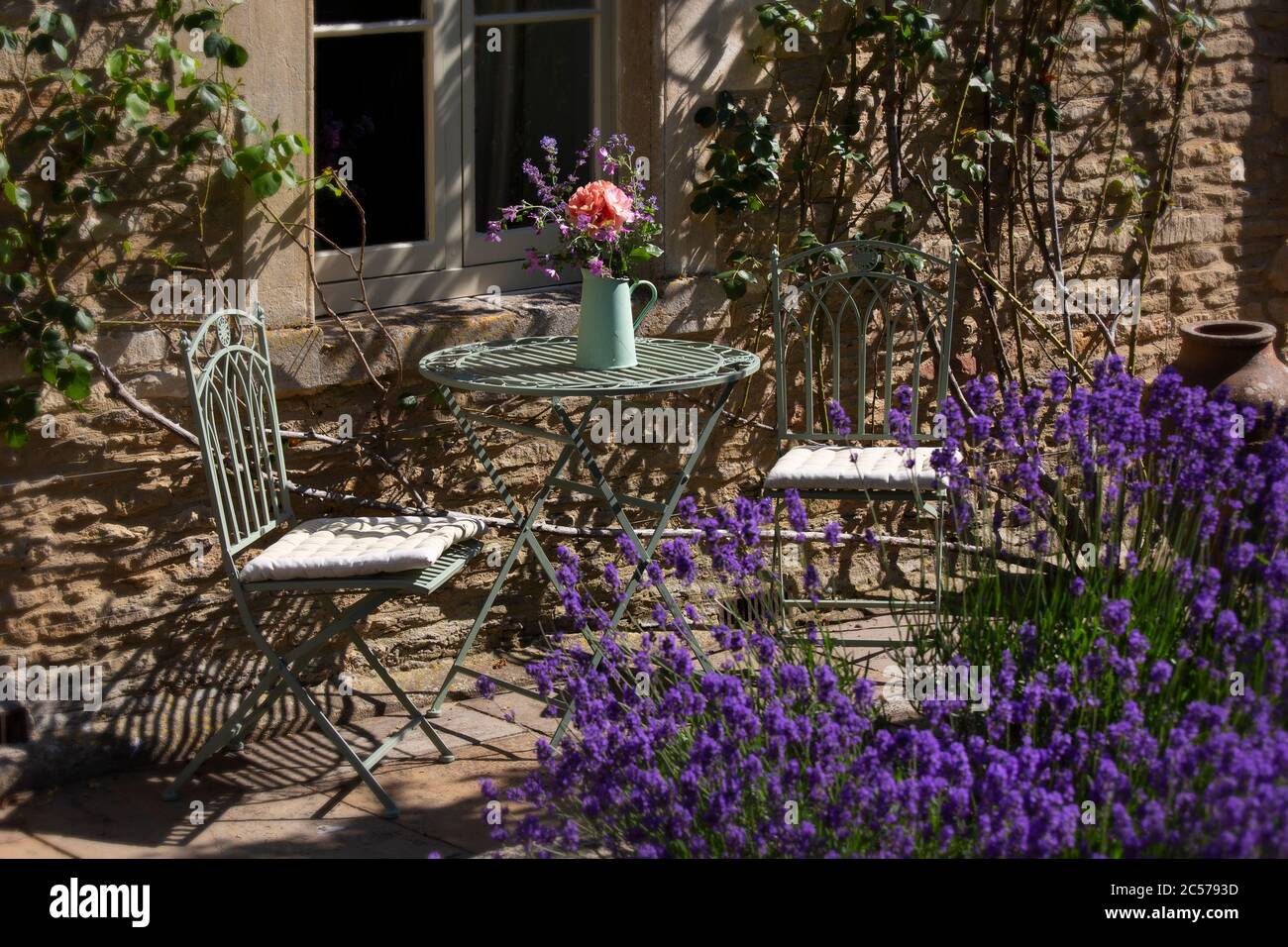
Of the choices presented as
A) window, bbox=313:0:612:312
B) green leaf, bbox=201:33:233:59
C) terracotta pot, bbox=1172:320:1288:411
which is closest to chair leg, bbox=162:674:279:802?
window, bbox=313:0:612:312

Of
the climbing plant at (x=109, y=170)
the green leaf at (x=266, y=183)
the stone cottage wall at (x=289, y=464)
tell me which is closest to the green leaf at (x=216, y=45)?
the climbing plant at (x=109, y=170)

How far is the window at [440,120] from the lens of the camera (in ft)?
15.0

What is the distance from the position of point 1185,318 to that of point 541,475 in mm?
2936

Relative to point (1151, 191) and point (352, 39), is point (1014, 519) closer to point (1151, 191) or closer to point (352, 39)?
point (352, 39)

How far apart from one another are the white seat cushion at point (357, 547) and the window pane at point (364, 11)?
1353mm

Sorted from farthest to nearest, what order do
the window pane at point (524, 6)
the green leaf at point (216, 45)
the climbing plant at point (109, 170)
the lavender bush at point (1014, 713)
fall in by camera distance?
the window pane at point (524, 6)
the green leaf at point (216, 45)
the climbing plant at point (109, 170)
the lavender bush at point (1014, 713)

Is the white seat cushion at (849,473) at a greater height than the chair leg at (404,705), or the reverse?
the white seat cushion at (849,473)

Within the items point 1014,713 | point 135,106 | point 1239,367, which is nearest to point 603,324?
point 135,106

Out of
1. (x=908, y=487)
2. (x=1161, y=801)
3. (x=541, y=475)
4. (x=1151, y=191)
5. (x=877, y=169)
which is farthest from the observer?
(x=1151, y=191)

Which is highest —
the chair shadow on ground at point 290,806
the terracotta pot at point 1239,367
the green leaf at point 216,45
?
the green leaf at point 216,45

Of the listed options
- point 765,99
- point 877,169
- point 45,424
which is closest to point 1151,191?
point 877,169

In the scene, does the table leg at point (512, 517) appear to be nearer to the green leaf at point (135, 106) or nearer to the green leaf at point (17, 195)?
the green leaf at point (135, 106)

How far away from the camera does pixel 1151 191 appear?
625cm
